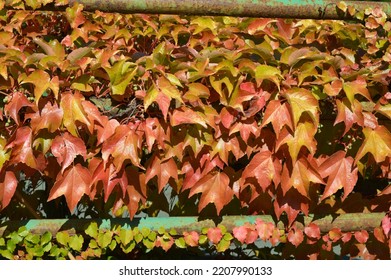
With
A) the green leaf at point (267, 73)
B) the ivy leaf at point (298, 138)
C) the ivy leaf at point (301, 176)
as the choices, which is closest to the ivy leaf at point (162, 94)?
the green leaf at point (267, 73)

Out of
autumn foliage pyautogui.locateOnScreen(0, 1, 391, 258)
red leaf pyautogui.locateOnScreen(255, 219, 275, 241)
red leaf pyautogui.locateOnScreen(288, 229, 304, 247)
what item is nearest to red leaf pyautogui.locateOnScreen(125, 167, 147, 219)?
autumn foliage pyautogui.locateOnScreen(0, 1, 391, 258)

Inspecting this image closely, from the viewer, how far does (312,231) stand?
7.77ft

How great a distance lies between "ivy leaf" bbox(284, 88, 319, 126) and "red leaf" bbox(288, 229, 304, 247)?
1.72 feet

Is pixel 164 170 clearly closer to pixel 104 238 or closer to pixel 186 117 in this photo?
pixel 186 117

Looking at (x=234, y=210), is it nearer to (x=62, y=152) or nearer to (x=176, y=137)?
(x=176, y=137)

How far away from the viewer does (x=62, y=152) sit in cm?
208

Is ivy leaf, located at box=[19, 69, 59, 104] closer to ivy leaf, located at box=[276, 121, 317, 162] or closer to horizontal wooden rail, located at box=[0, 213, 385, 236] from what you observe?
horizontal wooden rail, located at box=[0, 213, 385, 236]

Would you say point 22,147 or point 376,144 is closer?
point 22,147

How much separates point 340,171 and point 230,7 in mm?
817

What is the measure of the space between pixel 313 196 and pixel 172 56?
0.82m

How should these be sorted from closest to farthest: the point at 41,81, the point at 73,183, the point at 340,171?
1. the point at 41,81
2. the point at 73,183
3. the point at 340,171

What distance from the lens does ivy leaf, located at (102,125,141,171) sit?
80.7 inches

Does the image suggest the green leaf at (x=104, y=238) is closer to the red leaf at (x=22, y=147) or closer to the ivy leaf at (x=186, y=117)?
the red leaf at (x=22, y=147)

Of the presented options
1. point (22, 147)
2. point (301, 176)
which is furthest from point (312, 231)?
point (22, 147)
